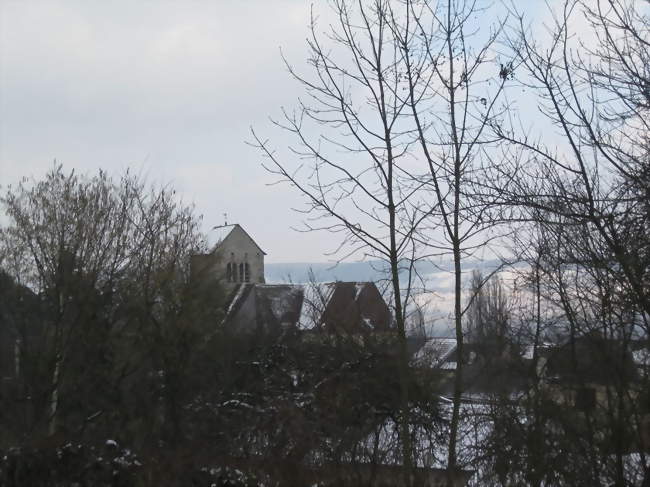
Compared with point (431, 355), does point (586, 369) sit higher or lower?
lower

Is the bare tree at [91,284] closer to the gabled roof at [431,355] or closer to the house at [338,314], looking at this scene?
the house at [338,314]

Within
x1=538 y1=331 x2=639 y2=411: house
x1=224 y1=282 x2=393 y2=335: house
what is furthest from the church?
x1=538 y1=331 x2=639 y2=411: house

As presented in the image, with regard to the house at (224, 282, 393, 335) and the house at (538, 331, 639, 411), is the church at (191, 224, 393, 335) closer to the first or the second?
the house at (224, 282, 393, 335)

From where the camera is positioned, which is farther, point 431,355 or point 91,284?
point 91,284

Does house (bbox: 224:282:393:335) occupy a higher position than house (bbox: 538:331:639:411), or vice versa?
house (bbox: 224:282:393:335)

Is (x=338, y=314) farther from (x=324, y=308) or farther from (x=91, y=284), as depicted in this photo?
(x=91, y=284)

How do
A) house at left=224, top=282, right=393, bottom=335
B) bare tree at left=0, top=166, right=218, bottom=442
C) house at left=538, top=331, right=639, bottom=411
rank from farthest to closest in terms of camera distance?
bare tree at left=0, top=166, right=218, bottom=442 → house at left=224, top=282, right=393, bottom=335 → house at left=538, top=331, right=639, bottom=411

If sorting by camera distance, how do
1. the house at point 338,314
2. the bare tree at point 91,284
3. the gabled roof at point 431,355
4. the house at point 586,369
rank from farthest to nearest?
the bare tree at point 91,284
the house at point 338,314
the gabled roof at point 431,355
the house at point 586,369

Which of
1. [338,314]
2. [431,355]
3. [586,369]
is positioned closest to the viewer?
[586,369]

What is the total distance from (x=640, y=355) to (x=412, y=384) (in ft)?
13.1

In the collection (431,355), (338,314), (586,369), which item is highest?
(338,314)

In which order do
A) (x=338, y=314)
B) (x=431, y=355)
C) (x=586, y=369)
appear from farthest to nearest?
(x=338, y=314) < (x=431, y=355) < (x=586, y=369)

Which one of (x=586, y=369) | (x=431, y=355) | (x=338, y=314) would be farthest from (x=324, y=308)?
(x=586, y=369)

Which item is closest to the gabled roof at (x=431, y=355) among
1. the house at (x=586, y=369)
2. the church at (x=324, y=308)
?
the church at (x=324, y=308)
